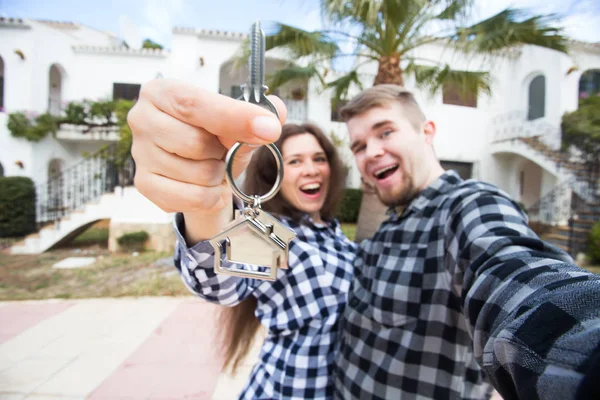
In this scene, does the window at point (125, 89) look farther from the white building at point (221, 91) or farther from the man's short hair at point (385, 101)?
the man's short hair at point (385, 101)

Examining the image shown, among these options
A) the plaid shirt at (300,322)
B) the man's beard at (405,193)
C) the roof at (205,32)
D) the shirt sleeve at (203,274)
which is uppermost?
the roof at (205,32)

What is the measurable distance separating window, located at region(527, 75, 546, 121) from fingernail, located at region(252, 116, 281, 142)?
54.2ft

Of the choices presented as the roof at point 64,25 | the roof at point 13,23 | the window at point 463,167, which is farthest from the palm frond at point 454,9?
the roof at point 64,25

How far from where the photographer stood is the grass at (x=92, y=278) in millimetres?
6059

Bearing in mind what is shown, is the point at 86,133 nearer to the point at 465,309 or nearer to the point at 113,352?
the point at 113,352

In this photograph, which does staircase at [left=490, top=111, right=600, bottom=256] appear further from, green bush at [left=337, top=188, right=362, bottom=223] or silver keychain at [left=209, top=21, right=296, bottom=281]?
silver keychain at [left=209, top=21, right=296, bottom=281]

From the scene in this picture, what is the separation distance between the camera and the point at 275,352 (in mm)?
1639

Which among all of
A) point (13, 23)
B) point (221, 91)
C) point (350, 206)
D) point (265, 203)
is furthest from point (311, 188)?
point (13, 23)

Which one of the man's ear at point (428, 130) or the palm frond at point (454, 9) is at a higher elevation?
the palm frond at point (454, 9)

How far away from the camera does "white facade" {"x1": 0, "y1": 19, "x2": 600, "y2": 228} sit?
12453 millimetres

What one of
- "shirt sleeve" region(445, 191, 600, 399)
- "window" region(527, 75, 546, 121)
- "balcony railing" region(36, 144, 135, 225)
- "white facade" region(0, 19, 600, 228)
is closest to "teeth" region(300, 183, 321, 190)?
"shirt sleeve" region(445, 191, 600, 399)

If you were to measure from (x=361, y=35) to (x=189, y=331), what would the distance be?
5262 mm

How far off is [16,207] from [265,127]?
44.3 feet

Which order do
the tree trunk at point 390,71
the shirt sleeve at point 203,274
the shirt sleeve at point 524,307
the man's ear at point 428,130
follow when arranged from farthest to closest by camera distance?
the tree trunk at point 390,71, the man's ear at point 428,130, the shirt sleeve at point 203,274, the shirt sleeve at point 524,307
